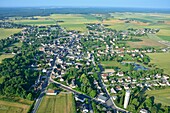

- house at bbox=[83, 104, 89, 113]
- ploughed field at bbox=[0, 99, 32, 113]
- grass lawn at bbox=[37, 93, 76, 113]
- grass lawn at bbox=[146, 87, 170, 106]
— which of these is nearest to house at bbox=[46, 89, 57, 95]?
grass lawn at bbox=[37, 93, 76, 113]

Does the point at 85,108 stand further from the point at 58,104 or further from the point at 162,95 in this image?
the point at 162,95

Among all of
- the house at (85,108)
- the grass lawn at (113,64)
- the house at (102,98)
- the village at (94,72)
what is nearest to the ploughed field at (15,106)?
the village at (94,72)

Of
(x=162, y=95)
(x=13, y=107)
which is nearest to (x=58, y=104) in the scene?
(x=13, y=107)

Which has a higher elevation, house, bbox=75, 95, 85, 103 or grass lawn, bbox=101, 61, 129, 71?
grass lawn, bbox=101, 61, 129, 71

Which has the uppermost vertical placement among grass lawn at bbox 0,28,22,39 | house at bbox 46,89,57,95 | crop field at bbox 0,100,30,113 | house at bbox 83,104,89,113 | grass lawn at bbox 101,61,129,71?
grass lawn at bbox 0,28,22,39

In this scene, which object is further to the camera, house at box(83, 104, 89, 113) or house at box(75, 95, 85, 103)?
house at box(75, 95, 85, 103)

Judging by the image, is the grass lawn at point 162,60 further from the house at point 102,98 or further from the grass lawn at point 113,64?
the house at point 102,98

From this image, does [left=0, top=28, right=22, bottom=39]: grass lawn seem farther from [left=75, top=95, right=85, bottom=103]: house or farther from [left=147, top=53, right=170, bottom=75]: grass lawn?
[left=75, top=95, right=85, bottom=103]: house
